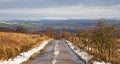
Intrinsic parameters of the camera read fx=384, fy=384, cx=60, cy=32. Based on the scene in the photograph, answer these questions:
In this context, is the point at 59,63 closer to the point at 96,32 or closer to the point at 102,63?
the point at 102,63

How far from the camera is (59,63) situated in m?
33.6

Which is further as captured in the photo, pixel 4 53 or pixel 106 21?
pixel 106 21

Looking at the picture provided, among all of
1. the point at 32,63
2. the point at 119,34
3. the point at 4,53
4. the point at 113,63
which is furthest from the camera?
the point at 119,34

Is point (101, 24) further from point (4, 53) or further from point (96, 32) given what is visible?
point (4, 53)

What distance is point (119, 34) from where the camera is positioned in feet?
143

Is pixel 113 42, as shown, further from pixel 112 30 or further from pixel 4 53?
pixel 4 53

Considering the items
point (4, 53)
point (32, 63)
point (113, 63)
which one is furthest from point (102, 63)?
A: point (4, 53)

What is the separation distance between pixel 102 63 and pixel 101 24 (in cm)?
1550

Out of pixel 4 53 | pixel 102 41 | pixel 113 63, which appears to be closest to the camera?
pixel 113 63

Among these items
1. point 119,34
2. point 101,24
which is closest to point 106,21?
point 101,24

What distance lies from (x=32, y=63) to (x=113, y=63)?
7219mm

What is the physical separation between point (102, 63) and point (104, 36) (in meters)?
13.9

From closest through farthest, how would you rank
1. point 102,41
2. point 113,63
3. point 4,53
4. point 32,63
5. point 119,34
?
point 113,63 → point 32,63 → point 4,53 → point 119,34 → point 102,41

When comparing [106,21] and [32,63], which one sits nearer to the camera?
[32,63]
